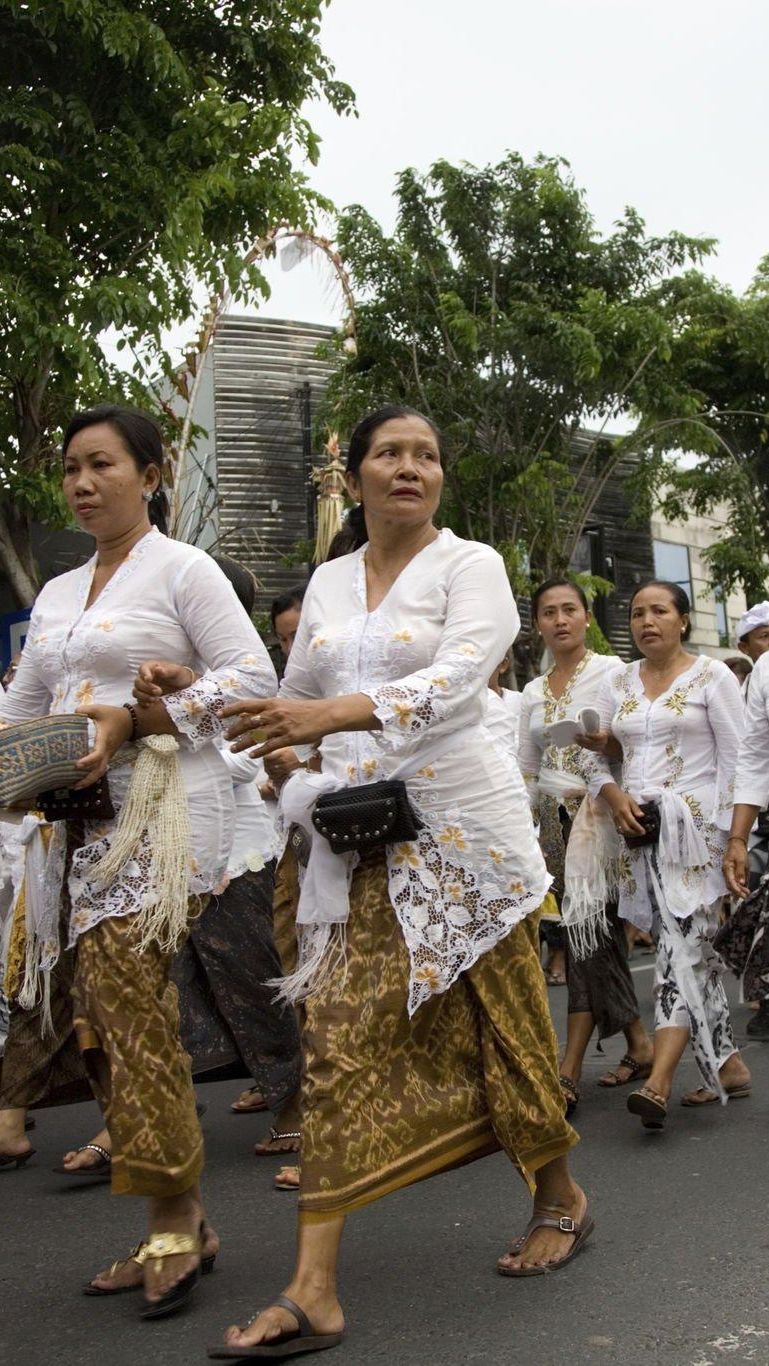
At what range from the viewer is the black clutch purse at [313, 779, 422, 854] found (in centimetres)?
347

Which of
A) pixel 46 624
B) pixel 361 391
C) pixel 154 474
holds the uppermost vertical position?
pixel 361 391

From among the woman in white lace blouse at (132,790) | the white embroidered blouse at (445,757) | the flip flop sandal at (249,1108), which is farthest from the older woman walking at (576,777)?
the woman in white lace blouse at (132,790)

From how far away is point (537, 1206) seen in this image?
151 inches

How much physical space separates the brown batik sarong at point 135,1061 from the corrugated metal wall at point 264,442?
1757cm

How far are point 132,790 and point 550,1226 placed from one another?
4.74 feet

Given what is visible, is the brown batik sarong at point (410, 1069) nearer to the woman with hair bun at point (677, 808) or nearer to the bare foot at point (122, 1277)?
the bare foot at point (122, 1277)

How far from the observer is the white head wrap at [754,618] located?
7750 millimetres

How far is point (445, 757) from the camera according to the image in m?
3.65

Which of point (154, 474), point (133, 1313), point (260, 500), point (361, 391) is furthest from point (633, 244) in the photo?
point (133, 1313)

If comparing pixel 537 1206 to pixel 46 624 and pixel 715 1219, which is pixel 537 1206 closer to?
pixel 715 1219

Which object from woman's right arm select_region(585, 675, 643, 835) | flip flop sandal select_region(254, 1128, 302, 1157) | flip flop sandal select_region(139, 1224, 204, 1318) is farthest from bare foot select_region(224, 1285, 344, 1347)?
woman's right arm select_region(585, 675, 643, 835)

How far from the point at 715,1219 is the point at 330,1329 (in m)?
1.39

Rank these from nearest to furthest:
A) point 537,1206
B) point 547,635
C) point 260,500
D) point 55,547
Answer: point 537,1206 → point 547,635 → point 55,547 → point 260,500

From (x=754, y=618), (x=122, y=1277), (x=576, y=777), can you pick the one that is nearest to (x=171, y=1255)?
(x=122, y=1277)
